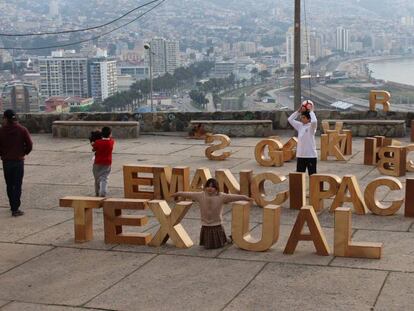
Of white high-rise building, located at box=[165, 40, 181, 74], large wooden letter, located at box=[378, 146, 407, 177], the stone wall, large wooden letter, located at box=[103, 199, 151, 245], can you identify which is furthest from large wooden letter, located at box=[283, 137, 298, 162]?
white high-rise building, located at box=[165, 40, 181, 74]

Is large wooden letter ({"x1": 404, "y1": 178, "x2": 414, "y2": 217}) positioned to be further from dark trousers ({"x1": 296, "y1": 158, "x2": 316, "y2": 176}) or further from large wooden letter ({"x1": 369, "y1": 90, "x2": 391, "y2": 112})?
large wooden letter ({"x1": 369, "y1": 90, "x2": 391, "y2": 112})

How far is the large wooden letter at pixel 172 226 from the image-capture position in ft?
31.0

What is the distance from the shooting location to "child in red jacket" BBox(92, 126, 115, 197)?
493 inches

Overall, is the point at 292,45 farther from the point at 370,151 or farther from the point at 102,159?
the point at 102,159

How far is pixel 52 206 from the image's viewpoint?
12234 mm

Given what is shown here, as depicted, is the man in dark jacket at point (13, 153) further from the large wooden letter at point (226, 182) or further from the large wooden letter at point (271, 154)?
the large wooden letter at point (271, 154)

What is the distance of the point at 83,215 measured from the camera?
9.85 metres

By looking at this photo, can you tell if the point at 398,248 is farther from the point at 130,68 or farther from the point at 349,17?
the point at 349,17

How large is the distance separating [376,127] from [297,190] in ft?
32.5

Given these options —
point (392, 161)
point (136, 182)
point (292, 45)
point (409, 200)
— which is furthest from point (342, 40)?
point (409, 200)

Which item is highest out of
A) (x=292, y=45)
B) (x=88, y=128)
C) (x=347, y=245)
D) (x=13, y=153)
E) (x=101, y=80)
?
(x=292, y=45)

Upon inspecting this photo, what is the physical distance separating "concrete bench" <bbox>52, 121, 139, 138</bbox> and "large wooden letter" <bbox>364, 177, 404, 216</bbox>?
1158cm

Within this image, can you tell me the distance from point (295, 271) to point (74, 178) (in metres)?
7.50

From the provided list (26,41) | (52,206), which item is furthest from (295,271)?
(26,41)
